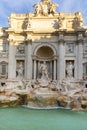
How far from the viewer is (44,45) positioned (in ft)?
95.4

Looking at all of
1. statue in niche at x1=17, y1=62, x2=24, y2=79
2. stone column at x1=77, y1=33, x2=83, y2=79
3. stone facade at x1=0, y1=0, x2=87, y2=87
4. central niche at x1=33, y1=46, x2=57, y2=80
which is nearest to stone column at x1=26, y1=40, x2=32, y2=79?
stone facade at x1=0, y1=0, x2=87, y2=87

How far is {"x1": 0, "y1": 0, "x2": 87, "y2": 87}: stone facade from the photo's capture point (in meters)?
28.4

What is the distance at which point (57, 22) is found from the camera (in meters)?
29.5

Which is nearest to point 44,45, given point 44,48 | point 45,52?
point 44,48

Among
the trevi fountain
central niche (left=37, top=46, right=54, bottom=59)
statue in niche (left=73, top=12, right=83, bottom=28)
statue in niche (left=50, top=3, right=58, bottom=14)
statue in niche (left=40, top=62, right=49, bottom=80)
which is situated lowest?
the trevi fountain

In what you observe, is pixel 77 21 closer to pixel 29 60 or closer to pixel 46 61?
pixel 46 61

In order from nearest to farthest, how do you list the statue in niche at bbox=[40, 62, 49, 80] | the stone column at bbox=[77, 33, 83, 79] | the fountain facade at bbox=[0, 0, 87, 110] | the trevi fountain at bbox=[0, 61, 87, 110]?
the trevi fountain at bbox=[0, 61, 87, 110]
the statue in niche at bbox=[40, 62, 49, 80]
the stone column at bbox=[77, 33, 83, 79]
the fountain facade at bbox=[0, 0, 87, 110]

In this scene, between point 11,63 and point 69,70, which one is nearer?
point 69,70

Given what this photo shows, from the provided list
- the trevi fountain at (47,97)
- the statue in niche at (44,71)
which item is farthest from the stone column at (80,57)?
the trevi fountain at (47,97)

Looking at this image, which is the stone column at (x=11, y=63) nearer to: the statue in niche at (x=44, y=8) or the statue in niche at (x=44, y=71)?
the statue in niche at (x=44, y=71)

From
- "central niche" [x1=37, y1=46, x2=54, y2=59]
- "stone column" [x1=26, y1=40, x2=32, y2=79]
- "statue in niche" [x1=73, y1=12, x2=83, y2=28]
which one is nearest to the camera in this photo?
"stone column" [x1=26, y1=40, x2=32, y2=79]

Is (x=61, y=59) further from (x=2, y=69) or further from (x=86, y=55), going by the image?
(x=2, y=69)

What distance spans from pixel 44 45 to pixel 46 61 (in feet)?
6.74

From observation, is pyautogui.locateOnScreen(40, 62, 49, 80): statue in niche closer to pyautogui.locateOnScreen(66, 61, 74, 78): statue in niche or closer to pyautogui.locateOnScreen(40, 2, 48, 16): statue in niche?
pyautogui.locateOnScreen(66, 61, 74, 78): statue in niche
